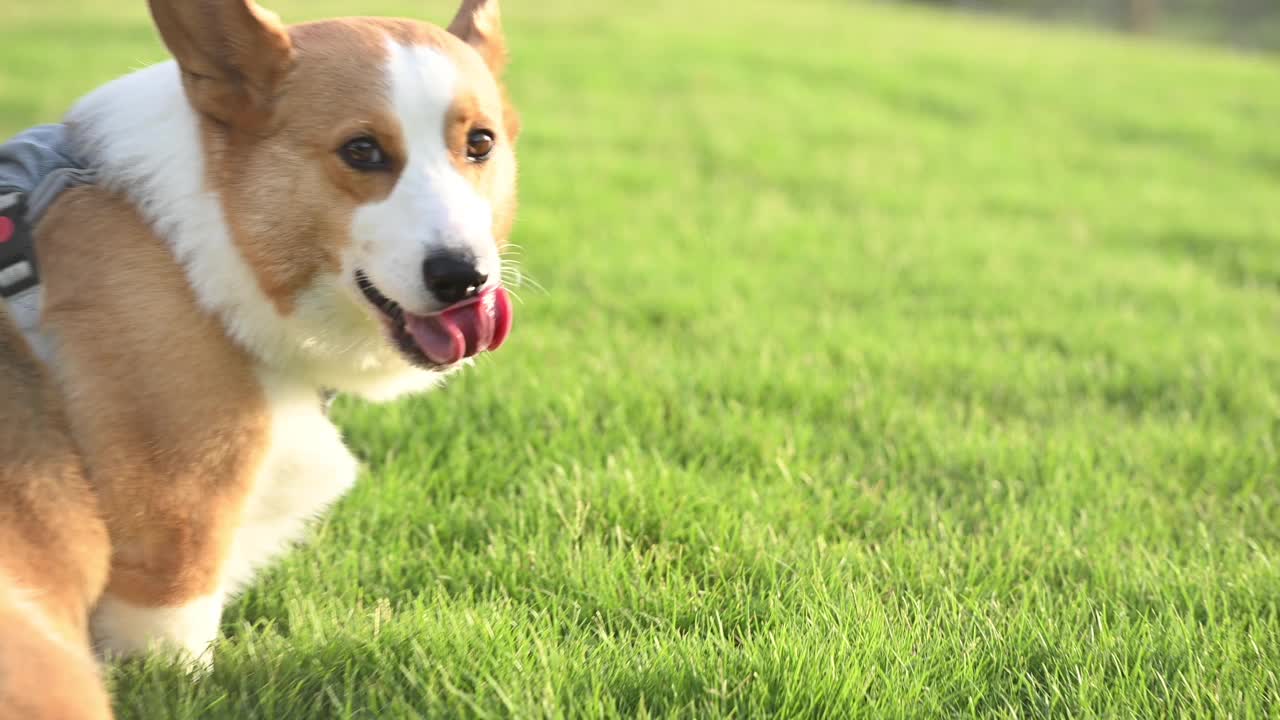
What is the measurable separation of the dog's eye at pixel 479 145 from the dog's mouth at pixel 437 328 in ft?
1.05

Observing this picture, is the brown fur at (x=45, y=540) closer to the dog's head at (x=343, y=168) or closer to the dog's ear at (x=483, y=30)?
the dog's head at (x=343, y=168)

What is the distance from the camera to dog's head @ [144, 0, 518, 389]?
7.60 feet

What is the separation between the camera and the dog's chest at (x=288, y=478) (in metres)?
2.44

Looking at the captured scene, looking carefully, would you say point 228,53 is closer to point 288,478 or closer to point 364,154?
point 364,154

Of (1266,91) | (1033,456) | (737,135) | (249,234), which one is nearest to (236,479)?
(249,234)

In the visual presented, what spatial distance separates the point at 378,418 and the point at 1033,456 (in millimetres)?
2177

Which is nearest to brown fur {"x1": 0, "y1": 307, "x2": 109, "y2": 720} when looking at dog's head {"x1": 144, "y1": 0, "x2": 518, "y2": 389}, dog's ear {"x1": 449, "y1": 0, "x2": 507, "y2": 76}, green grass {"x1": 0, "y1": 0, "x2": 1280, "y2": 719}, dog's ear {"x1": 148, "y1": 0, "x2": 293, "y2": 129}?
green grass {"x1": 0, "y1": 0, "x2": 1280, "y2": 719}

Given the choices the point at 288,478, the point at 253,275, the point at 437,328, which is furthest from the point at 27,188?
the point at 437,328

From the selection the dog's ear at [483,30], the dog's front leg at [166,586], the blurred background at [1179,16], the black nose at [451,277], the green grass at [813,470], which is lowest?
the blurred background at [1179,16]

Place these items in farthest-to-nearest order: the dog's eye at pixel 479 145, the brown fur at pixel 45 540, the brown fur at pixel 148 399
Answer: the dog's eye at pixel 479 145, the brown fur at pixel 148 399, the brown fur at pixel 45 540

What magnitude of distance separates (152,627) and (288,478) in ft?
1.33

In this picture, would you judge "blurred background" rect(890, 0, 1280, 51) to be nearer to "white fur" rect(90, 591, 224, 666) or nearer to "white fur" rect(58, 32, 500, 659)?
"white fur" rect(58, 32, 500, 659)

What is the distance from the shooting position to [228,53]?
7.70ft

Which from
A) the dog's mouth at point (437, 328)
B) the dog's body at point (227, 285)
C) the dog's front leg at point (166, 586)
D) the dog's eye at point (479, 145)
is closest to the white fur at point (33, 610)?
the dog's body at point (227, 285)
